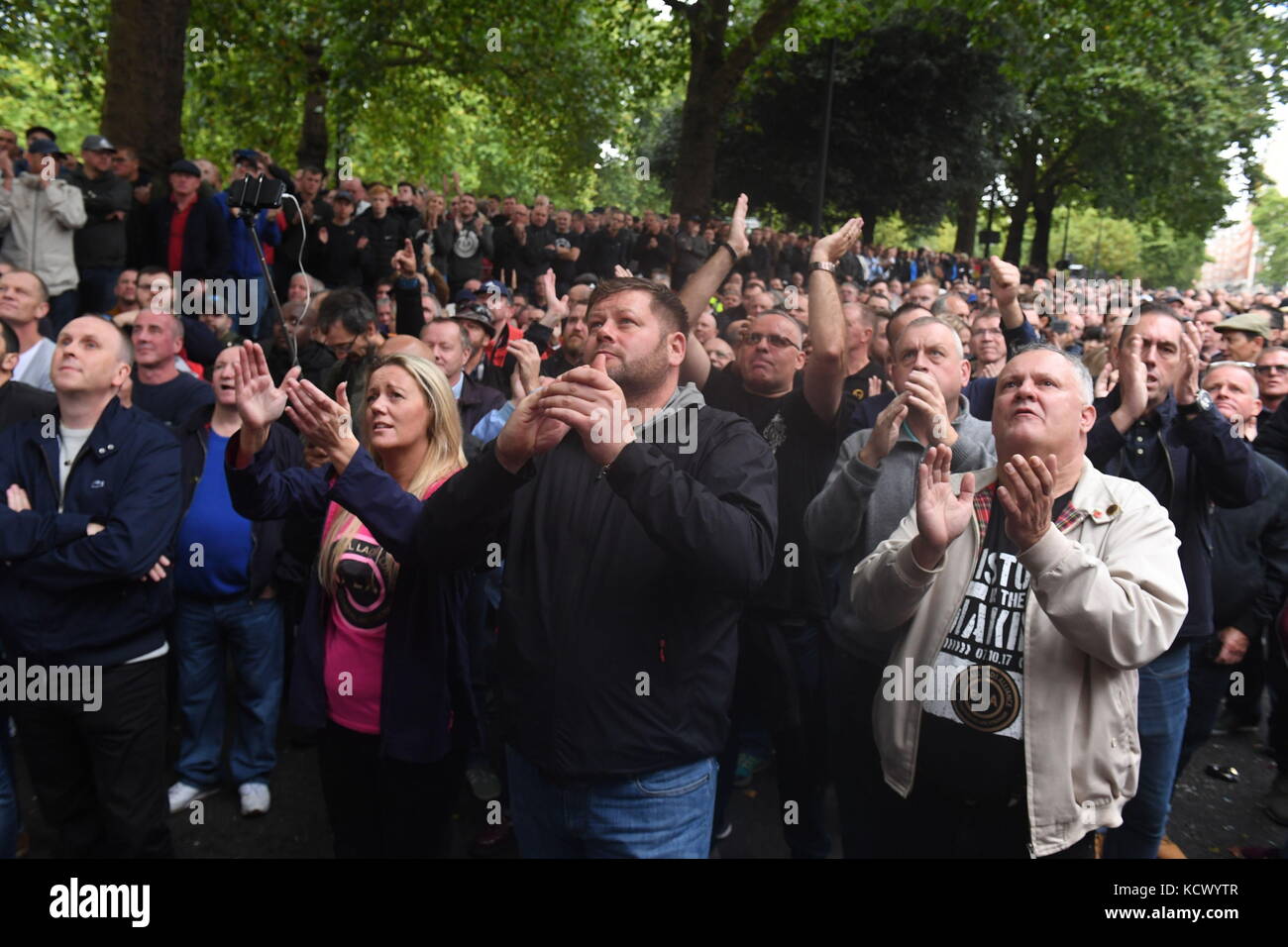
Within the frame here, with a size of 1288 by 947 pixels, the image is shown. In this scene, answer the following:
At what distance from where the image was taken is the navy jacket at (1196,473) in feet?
10.6

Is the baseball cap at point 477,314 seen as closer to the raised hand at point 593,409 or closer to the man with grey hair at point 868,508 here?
the man with grey hair at point 868,508

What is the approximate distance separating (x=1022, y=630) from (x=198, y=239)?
25.8ft

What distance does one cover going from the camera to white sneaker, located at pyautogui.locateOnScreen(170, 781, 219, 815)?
13.5 ft

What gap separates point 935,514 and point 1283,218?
3711 inches

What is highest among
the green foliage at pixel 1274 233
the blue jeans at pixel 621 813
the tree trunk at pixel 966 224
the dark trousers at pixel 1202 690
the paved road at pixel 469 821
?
the green foliage at pixel 1274 233

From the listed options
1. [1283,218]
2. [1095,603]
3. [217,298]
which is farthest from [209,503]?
[1283,218]

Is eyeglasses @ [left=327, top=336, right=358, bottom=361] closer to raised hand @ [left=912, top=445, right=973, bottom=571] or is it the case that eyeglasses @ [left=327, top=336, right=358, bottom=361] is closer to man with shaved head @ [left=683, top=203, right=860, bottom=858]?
man with shaved head @ [left=683, top=203, right=860, bottom=858]

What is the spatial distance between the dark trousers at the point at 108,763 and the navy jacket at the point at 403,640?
2.40 feet

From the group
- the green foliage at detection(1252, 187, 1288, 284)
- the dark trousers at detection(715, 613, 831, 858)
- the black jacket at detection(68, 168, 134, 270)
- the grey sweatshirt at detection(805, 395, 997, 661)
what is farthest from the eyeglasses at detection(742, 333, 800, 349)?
the green foliage at detection(1252, 187, 1288, 284)

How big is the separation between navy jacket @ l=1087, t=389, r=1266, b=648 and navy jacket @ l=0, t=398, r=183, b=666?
3224 mm

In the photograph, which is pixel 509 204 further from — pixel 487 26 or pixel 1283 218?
pixel 1283 218

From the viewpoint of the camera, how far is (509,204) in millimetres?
12125

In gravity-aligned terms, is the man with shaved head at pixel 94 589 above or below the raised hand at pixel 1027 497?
below

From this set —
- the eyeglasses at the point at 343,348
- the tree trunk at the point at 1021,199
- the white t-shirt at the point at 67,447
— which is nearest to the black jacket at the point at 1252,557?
the eyeglasses at the point at 343,348
